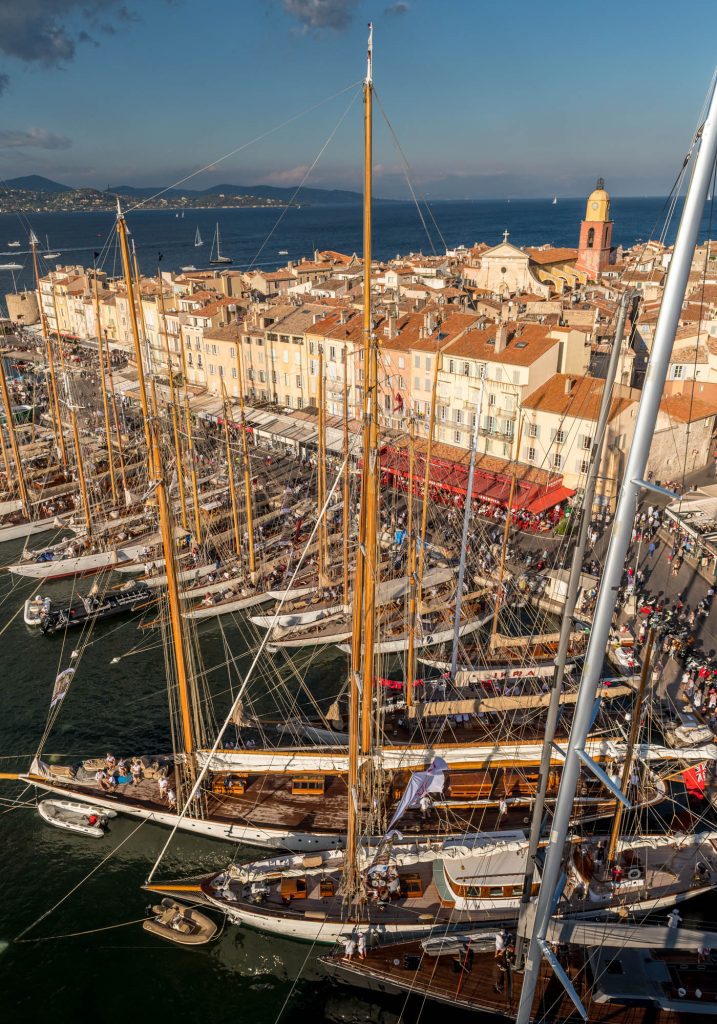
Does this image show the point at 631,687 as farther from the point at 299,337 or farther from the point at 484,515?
the point at 299,337

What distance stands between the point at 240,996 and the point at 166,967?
7.37 ft

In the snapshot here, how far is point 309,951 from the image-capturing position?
19.1 m

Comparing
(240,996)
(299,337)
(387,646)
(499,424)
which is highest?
(299,337)

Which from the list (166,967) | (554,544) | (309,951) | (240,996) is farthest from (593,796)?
(554,544)

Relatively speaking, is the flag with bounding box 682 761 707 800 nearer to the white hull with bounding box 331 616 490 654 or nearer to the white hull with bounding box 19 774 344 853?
the white hull with bounding box 331 616 490 654

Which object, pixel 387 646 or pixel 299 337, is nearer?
pixel 387 646

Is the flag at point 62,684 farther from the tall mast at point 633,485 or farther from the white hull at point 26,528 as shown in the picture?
the tall mast at point 633,485

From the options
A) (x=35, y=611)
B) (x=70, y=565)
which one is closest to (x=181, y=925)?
(x=35, y=611)

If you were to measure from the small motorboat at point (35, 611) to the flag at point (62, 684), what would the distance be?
4.71 metres

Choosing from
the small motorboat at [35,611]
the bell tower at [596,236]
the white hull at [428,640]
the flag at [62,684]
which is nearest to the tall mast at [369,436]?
the white hull at [428,640]

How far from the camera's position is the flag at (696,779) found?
22.2m

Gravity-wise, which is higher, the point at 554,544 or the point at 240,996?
the point at 554,544

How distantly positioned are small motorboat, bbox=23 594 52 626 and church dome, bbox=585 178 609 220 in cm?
9121

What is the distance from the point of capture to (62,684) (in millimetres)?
28750
